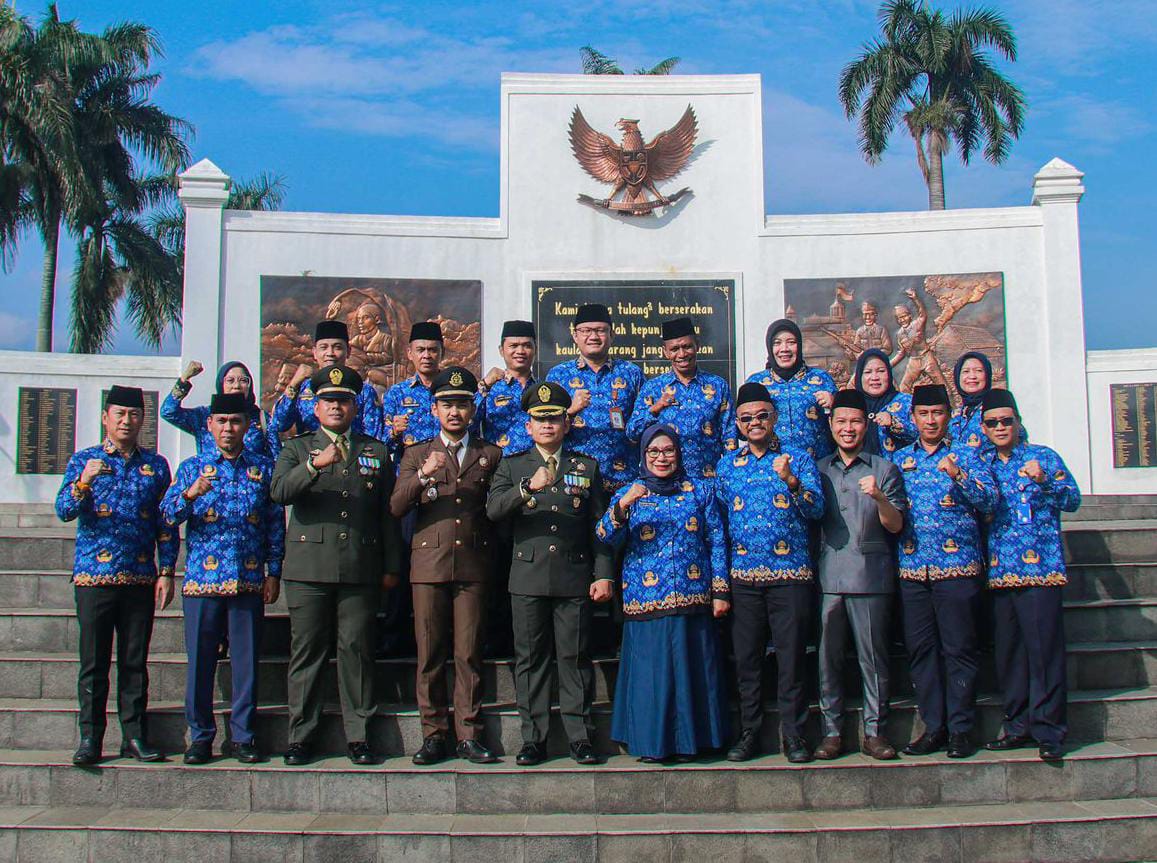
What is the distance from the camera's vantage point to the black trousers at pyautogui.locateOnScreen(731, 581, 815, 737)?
4.77m

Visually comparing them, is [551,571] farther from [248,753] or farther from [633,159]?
[633,159]

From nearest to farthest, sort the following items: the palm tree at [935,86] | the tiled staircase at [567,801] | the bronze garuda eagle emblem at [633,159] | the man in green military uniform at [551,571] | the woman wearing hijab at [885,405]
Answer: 1. the tiled staircase at [567,801]
2. the man in green military uniform at [551,571]
3. the woman wearing hijab at [885,405]
4. the bronze garuda eagle emblem at [633,159]
5. the palm tree at [935,86]

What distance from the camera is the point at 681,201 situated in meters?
10.3

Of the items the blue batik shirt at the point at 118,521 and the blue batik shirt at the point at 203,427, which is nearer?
the blue batik shirt at the point at 118,521

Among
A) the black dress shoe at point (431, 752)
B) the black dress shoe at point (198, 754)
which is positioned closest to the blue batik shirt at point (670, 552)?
the black dress shoe at point (431, 752)

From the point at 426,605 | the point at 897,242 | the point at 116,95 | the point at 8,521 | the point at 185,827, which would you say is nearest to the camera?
the point at 185,827

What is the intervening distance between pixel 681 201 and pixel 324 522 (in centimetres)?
668

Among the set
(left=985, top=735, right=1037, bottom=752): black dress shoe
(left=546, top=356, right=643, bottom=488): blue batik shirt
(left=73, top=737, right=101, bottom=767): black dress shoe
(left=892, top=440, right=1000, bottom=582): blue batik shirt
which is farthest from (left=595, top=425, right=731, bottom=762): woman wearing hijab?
(left=73, top=737, right=101, bottom=767): black dress shoe

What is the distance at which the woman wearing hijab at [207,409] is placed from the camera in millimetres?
5355

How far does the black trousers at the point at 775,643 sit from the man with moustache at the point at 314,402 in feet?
8.20

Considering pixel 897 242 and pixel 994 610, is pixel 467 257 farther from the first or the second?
pixel 994 610

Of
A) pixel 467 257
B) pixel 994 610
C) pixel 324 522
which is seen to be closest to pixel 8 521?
pixel 467 257

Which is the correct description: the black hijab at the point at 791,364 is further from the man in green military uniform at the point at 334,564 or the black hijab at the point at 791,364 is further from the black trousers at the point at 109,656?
the black trousers at the point at 109,656

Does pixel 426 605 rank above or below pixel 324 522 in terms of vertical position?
below
